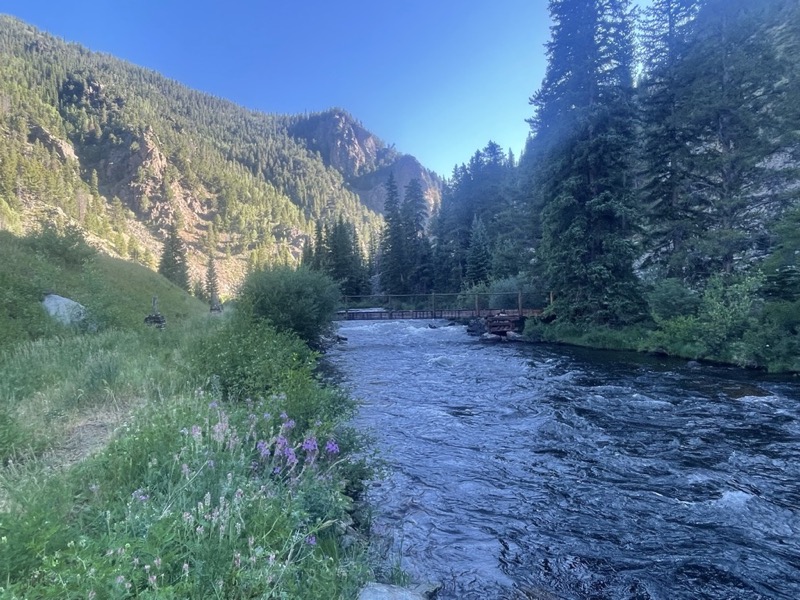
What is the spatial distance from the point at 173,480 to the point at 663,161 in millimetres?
27612

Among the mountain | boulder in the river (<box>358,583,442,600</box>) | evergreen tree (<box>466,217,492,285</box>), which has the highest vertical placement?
the mountain

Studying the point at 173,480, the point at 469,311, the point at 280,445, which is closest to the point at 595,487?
the point at 280,445

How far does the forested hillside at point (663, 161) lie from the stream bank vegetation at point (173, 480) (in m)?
16.7

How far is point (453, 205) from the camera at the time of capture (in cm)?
6581

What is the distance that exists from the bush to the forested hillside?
12.6 metres

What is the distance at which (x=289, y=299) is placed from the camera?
18266 mm

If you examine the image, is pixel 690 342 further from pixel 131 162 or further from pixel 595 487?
pixel 131 162

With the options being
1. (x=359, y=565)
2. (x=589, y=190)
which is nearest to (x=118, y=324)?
(x=359, y=565)

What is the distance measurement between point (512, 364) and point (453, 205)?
50949 millimetres

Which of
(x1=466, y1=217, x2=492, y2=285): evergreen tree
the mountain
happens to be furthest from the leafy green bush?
the mountain

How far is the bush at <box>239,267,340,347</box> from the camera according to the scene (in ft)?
58.2

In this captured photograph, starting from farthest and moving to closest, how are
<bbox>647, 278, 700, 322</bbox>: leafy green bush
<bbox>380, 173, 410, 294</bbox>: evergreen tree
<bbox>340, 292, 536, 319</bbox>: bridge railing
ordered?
<bbox>380, 173, 410, 294</bbox>: evergreen tree → <bbox>340, 292, 536, 319</bbox>: bridge railing → <bbox>647, 278, 700, 322</bbox>: leafy green bush

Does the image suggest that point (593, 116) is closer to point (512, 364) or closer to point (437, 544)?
point (512, 364)

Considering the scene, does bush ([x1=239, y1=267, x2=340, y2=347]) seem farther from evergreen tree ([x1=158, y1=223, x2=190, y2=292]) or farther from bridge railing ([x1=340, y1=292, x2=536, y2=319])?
evergreen tree ([x1=158, y1=223, x2=190, y2=292])
